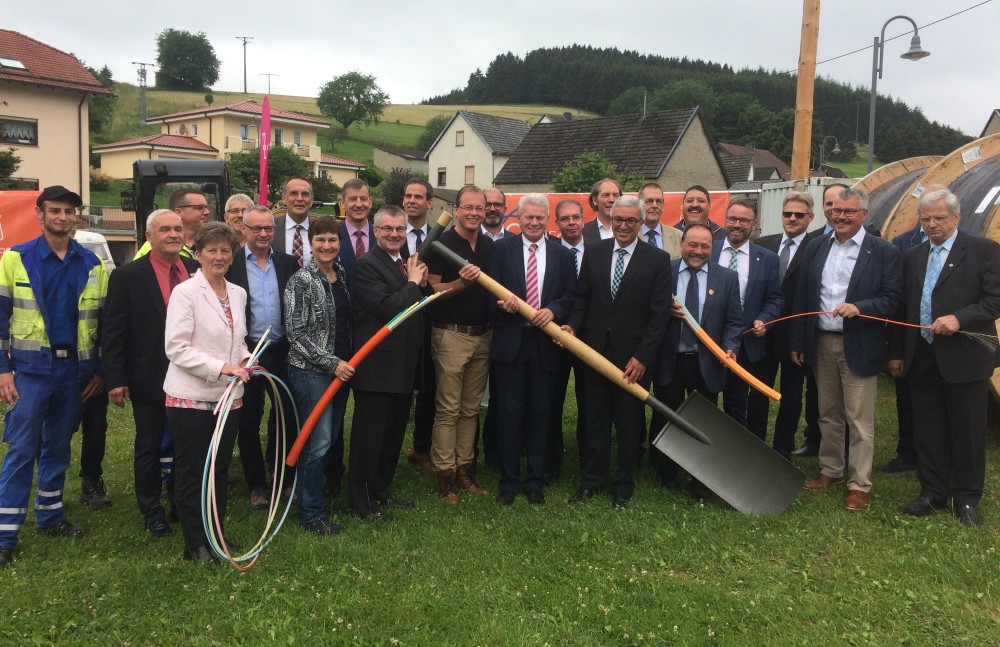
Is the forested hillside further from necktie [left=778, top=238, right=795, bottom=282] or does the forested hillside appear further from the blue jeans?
the blue jeans

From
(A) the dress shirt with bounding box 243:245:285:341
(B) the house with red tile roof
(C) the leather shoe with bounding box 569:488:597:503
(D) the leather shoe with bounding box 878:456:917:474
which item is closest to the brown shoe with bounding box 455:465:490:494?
(C) the leather shoe with bounding box 569:488:597:503

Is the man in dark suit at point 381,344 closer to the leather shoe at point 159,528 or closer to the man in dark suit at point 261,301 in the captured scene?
the man in dark suit at point 261,301

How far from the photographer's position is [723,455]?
528cm

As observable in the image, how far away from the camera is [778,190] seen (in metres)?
11.4

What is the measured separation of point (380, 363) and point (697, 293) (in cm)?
240

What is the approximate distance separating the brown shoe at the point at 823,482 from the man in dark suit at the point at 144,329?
15.3 feet

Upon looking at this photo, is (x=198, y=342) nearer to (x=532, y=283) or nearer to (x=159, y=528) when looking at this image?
(x=159, y=528)

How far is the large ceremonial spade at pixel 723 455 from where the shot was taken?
519 cm

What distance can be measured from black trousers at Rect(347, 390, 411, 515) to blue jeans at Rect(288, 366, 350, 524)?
181 millimetres

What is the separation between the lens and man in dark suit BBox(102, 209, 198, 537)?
14.8 ft

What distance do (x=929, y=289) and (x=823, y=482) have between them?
1.65 m

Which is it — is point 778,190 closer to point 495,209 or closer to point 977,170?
point 977,170

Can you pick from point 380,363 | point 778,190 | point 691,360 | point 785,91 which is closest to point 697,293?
point 691,360

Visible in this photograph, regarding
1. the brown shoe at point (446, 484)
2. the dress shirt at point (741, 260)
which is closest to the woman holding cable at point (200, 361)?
the brown shoe at point (446, 484)
